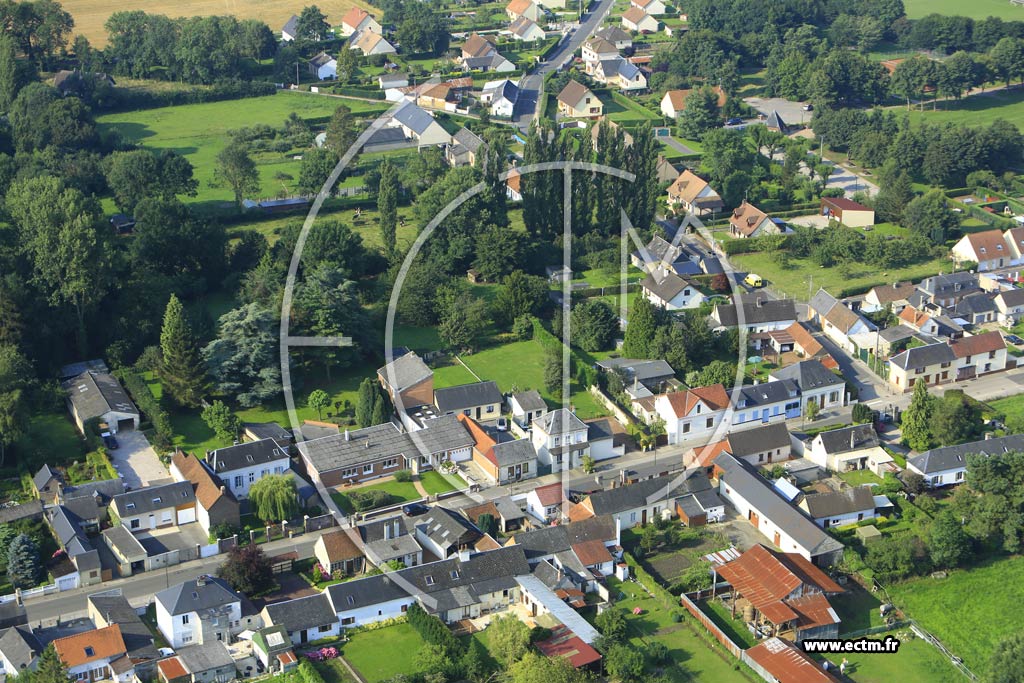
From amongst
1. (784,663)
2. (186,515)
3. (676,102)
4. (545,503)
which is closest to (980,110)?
(676,102)

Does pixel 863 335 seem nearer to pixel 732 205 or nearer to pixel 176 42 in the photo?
pixel 732 205

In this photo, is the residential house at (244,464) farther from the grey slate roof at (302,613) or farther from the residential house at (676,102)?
the residential house at (676,102)

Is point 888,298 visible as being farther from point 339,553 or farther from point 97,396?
point 97,396

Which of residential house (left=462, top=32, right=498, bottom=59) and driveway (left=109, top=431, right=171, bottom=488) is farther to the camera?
residential house (left=462, top=32, right=498, bottom=59)

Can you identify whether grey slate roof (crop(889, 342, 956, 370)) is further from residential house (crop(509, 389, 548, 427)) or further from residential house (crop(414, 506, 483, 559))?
residential house (crop(414, 506, 483, 559))

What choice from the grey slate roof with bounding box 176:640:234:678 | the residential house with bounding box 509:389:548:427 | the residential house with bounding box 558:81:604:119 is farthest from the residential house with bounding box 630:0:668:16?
the grey slate roof with bounding box 176:640:234:678

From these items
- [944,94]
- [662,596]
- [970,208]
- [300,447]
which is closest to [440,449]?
[300,447]
